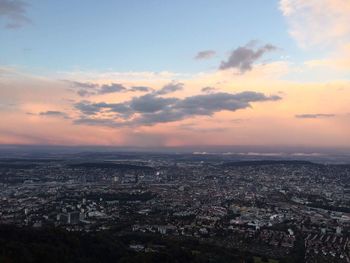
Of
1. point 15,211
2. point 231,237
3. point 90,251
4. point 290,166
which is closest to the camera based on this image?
point 90,251

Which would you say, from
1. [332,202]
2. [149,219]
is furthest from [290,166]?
[149,219]

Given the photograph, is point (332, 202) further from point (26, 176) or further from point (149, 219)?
point (26, 176)

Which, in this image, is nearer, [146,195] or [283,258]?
[283,258]

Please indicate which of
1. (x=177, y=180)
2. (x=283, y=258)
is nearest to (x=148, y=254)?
(x=283, y=258)

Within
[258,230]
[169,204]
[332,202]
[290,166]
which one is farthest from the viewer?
[290,166]

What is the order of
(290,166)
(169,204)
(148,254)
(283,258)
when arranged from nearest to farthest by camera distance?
(148,254) < (283,258) < (169,204) < (290,166)

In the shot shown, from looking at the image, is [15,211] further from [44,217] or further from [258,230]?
[258,230]
